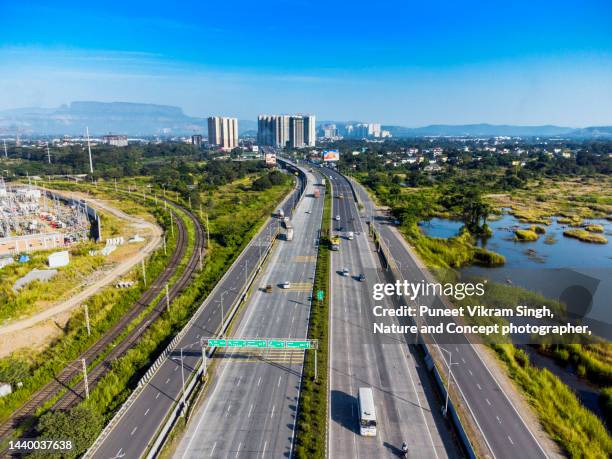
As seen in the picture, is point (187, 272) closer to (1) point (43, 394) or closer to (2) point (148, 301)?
(2) point (148, 301)

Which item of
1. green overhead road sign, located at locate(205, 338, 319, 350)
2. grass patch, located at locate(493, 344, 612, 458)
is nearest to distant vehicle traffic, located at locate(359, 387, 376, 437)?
green overhead road sign, located at locate(205, 338, 319, 350)

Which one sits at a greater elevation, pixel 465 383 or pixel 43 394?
pixel 465 383

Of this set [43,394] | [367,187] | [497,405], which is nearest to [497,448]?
[497,405]

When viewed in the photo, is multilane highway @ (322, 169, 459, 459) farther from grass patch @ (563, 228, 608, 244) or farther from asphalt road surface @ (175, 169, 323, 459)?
grass patch @ (563, 228, 608, 244)

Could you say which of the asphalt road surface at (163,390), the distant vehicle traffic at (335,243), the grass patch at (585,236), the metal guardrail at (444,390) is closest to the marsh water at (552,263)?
the grass patch at (585,236)

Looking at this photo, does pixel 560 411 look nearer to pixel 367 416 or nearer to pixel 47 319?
pixel 367 416

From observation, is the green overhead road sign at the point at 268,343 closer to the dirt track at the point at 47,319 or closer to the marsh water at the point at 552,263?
the dirt track at the point at 47,319
